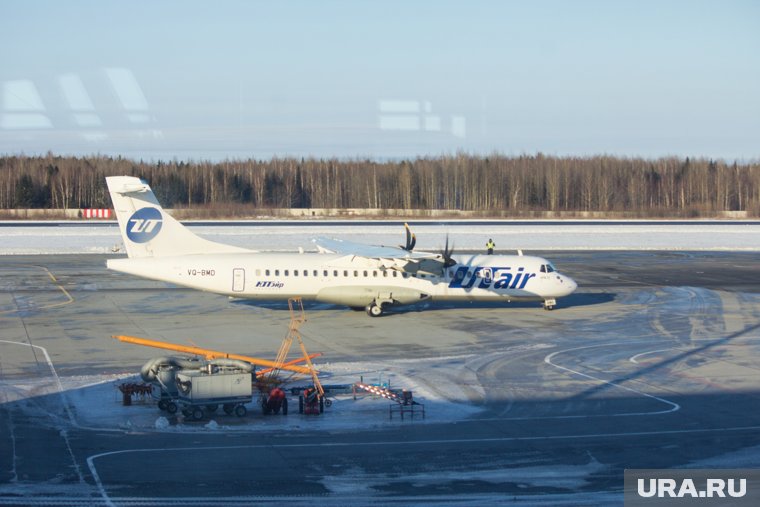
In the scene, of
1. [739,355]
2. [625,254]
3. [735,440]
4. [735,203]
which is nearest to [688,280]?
[625,254]

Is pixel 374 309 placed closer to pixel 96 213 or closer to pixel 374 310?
pixel 374 310

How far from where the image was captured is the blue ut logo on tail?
37.5 meters

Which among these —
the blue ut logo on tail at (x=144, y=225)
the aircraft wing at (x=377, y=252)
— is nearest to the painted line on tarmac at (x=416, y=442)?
the aircraft wing at (x=377, y=252)

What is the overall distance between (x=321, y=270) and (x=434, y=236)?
1558 inches

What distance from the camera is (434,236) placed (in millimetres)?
77375

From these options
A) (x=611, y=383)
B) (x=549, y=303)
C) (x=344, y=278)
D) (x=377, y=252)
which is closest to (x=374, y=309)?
(x=344, y=278)

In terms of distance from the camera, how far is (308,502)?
15312 millimetres

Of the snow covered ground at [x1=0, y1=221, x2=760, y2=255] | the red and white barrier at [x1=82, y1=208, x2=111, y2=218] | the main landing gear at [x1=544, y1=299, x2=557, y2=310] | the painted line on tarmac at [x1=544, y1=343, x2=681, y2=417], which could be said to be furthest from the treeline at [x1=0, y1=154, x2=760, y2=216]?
the painted line on tarmac at [x1=544, y1=343, x2=681, y2=417]

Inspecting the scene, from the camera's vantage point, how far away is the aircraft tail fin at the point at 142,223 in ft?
122

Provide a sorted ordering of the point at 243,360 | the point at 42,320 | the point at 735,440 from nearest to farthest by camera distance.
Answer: the point at 735,440 → the point at 243,360 → the point at 42,320

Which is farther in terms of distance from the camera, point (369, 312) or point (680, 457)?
point (369, 312)

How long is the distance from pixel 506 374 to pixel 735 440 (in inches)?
331

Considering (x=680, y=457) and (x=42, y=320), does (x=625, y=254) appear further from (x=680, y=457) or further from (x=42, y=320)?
(x=680, y=457)

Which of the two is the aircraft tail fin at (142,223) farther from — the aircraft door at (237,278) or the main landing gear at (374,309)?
the main landing gear at (374,309)
